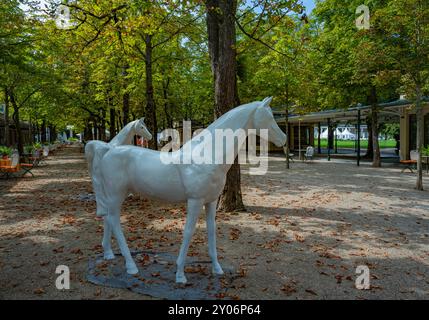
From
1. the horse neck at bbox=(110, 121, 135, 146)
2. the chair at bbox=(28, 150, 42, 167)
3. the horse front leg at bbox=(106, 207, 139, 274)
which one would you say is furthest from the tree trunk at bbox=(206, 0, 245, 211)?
the chair at bbox=(28, 150, 42, 167)

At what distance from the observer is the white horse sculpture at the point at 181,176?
388cm

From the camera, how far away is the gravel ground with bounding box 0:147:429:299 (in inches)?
166

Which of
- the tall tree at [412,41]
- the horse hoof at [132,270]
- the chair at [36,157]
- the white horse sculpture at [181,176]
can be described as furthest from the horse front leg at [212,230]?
the chair at [36,157]

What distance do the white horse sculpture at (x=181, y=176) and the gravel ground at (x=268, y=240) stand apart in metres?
0.87

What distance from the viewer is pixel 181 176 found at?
3939 millimetres

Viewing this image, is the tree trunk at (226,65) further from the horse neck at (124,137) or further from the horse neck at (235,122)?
the horse neck at (235,122)

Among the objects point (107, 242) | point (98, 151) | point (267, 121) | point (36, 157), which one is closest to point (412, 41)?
point (267, 121)

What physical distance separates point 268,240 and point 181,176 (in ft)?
9.74

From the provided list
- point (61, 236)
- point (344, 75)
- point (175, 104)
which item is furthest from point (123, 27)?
point (175, 104)

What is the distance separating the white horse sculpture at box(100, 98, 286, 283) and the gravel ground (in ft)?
2.84

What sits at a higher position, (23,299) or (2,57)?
(2,57)
